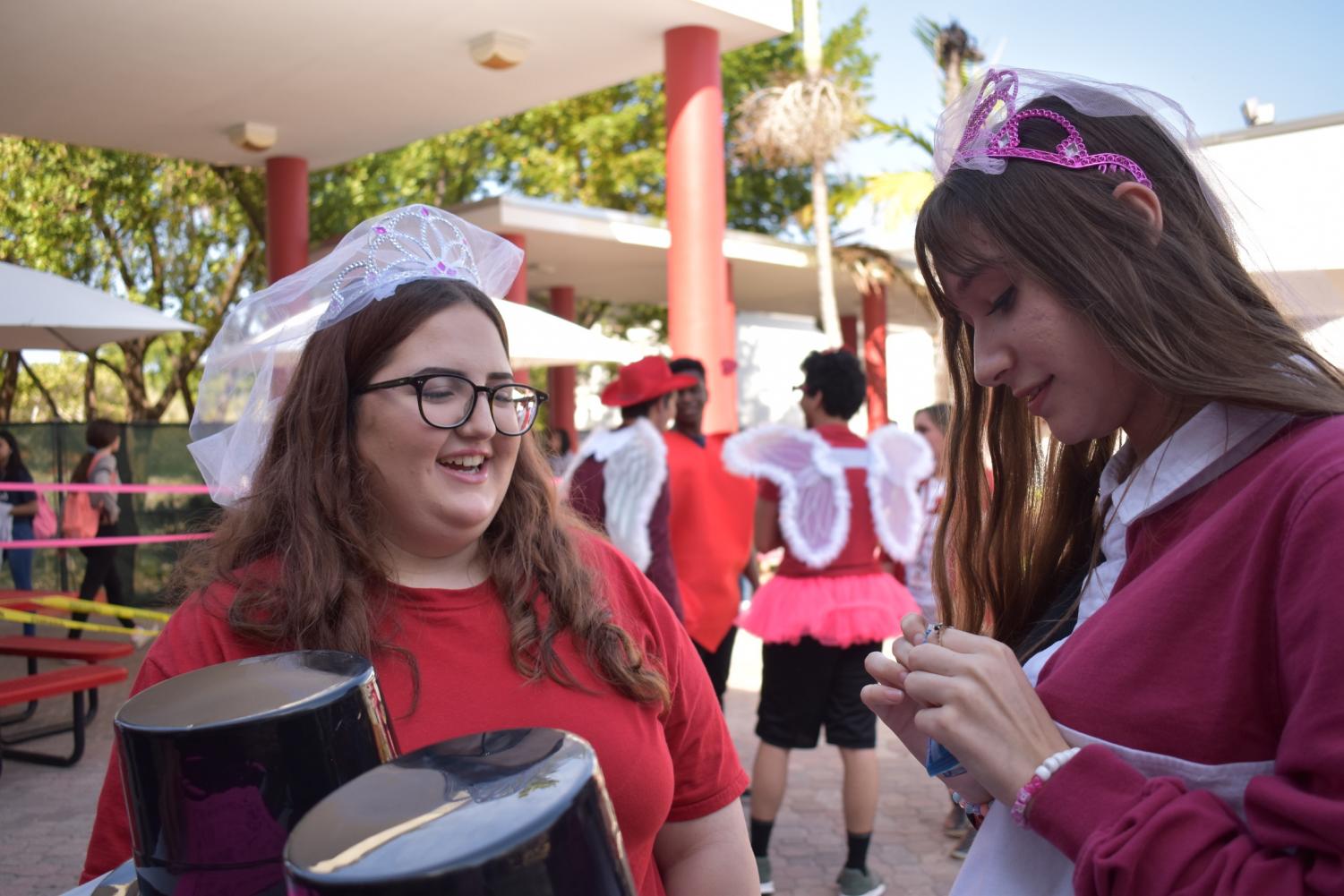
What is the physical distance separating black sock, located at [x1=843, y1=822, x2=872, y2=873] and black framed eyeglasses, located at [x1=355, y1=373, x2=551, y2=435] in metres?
3.20

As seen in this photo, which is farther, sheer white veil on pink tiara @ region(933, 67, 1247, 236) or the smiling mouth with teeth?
the smiling mouth with teeth

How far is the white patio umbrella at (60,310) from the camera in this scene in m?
8.25

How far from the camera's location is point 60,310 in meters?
8.47

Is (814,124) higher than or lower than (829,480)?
higher

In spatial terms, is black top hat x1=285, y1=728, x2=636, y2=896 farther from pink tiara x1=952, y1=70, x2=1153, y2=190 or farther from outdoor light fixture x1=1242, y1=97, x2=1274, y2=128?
outdoor light fixture x1=1242, y1=97, x2=1274, y2=128

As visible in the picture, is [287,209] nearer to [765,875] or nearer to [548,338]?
[548,338]

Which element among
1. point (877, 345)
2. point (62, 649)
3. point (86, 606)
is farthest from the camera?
point (877, 345)

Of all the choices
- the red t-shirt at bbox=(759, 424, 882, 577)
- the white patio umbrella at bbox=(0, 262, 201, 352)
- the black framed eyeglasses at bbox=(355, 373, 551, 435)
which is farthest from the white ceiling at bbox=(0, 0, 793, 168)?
the black framed eyeglasses at bbox=(355, 373, 551, 435)

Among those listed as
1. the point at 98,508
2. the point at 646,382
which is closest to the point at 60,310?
the point at 98,508

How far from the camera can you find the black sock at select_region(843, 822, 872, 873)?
14.6 feet

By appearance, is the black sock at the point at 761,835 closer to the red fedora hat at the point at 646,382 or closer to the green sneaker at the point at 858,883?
the green sneaker at the point at 858,883

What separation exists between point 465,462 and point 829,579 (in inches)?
127

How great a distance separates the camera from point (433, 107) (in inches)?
440

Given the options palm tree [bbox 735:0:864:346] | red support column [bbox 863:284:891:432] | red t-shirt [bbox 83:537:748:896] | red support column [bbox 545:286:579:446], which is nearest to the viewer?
red t-shirt [bbox 83:537:748:896]
